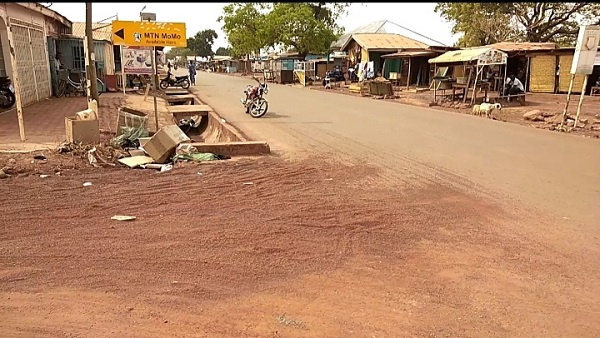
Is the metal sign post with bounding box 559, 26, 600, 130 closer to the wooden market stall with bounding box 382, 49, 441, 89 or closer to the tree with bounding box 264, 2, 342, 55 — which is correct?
the wooden market stall with bounding box 382, 49, 441, 89

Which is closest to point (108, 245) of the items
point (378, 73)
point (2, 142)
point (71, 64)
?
point (2, 142)

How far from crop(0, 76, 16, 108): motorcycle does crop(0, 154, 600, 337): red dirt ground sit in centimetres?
796

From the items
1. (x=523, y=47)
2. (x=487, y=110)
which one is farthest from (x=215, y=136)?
(x=523, y=47)

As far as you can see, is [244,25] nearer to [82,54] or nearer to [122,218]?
[82,54]

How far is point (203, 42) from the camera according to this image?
124 metres

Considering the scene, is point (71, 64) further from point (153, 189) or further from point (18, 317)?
point (18, 317)

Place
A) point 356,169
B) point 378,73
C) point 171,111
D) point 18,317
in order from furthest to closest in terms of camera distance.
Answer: point 378,73
point 171,111
point 356,169
point 18,317

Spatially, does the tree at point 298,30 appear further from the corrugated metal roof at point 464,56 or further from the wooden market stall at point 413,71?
the corrugated metal roof at point 464,56

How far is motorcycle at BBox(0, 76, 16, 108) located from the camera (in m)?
12.9

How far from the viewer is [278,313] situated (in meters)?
3.51

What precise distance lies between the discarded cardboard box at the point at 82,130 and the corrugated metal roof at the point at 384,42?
96.6ft

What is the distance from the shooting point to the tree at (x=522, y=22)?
106ft

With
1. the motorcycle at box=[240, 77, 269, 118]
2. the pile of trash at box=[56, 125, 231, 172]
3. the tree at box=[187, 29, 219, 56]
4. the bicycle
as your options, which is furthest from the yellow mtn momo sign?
the tree at box=[187, 29, 219, 56]

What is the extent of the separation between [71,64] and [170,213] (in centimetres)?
1698
